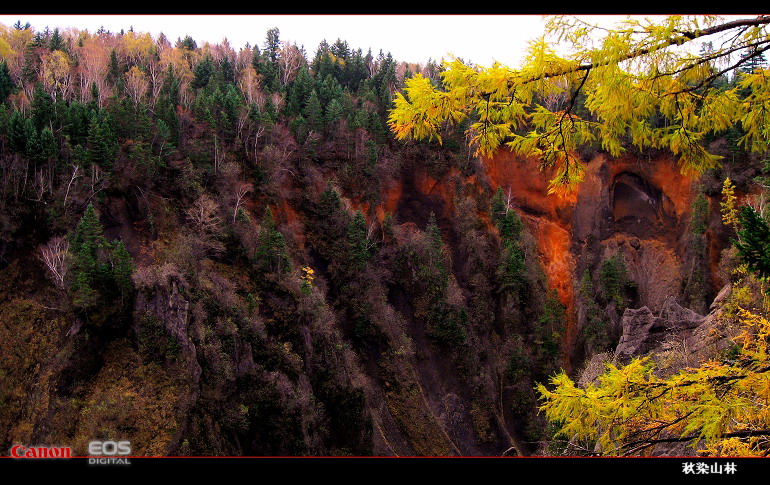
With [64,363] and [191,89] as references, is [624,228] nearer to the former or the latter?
[191,89]

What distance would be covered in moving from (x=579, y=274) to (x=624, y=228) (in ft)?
24.4

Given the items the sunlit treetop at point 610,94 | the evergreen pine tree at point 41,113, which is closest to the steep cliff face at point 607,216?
the evergreen pine tree at point 41,113

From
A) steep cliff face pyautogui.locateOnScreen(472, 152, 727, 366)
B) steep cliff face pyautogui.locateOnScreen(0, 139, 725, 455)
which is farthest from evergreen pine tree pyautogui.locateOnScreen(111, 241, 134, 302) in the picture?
steep cliff face pyautogui.locateOnScreen(472, 152, 727, 366)

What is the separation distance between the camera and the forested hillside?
2195 cm

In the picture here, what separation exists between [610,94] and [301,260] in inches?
1282

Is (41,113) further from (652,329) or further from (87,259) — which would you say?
(652,329)

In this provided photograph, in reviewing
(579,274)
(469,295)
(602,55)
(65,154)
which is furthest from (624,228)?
(602,55)

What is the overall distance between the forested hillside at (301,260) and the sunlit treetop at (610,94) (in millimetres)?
96

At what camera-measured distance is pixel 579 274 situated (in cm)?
4806

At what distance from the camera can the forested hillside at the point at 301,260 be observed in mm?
21953

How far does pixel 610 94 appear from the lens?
186 inches

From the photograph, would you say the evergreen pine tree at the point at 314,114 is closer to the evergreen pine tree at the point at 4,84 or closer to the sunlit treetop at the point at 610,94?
the evergreen pine tree at the point at 4,84

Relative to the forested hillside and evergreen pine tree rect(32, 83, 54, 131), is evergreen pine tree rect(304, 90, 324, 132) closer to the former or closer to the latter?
the forested hillside

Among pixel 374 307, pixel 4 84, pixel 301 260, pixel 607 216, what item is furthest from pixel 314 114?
pixel 607 216
